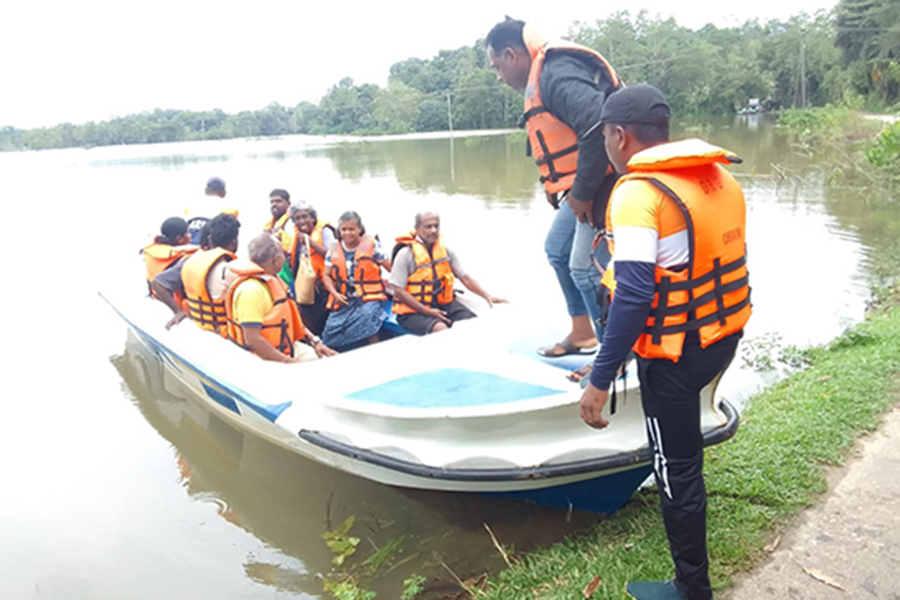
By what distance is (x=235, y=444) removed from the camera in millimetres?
4473

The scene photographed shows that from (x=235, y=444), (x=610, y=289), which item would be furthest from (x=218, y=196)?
(x=610, y=289)

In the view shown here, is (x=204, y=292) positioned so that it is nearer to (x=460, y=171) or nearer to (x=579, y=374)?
(x=579, y=374)

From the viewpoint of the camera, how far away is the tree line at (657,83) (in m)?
32.2

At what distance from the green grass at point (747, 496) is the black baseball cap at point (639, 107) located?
147cm

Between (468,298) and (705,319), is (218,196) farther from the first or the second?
(705,319)

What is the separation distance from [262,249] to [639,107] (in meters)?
2.51

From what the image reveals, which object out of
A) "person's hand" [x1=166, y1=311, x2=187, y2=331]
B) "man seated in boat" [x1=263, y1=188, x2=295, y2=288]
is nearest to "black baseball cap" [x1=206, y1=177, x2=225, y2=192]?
"man seated in boat" [x1=263, y1=188, x2=295, y2=288]

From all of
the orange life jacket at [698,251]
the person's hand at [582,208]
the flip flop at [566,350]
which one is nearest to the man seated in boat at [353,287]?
the flip flop at [566,350]

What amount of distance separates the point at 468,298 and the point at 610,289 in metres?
2.68

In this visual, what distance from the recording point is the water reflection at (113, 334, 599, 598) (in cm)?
305

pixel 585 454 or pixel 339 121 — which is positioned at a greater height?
pixel 339 121

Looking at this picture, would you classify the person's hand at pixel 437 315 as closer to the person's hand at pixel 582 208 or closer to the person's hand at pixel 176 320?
the person's hand at pixel 176 320

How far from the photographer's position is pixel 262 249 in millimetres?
3811

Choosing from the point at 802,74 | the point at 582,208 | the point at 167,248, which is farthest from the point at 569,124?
the point at 802,74
